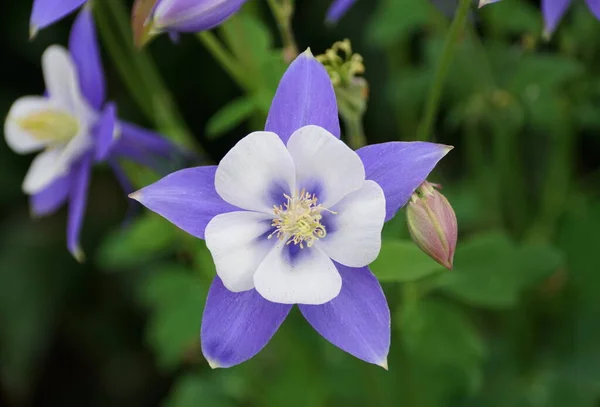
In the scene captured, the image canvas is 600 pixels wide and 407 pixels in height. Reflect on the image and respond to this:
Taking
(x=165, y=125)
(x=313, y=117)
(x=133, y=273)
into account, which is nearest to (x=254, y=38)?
(x=165, y=125)

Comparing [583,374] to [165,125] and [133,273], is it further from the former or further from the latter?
[133,273]

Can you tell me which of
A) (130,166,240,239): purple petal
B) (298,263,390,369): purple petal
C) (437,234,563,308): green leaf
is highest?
(130,166,240,239): purple petal

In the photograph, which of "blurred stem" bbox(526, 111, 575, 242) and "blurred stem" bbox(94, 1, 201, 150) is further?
"blurred stem" bbox(526, 111, 575, 242)

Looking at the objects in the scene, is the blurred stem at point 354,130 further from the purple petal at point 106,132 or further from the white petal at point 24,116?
the white petal at point 24,116

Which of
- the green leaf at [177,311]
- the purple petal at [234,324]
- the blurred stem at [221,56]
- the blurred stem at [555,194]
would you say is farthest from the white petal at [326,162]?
the blurred stem at [555,194]

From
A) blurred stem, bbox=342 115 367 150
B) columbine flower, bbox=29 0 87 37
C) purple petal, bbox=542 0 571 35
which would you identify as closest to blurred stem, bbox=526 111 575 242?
purple petal, bbox=542 0 571 35

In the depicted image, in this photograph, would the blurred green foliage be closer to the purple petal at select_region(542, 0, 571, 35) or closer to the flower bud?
the flower bud
